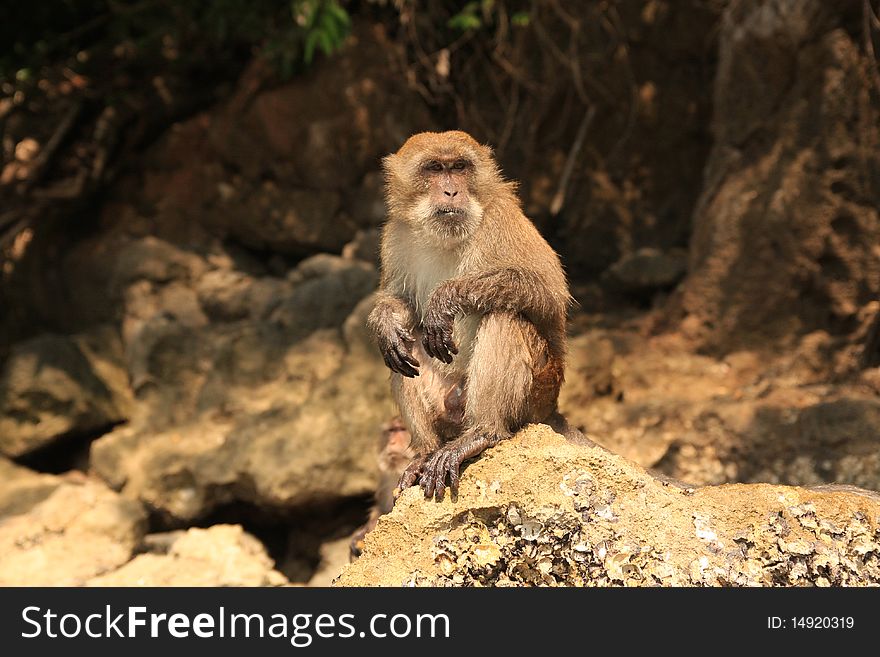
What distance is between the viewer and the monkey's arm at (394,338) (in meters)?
4.52

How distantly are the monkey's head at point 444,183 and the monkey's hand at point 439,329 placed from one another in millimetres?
518

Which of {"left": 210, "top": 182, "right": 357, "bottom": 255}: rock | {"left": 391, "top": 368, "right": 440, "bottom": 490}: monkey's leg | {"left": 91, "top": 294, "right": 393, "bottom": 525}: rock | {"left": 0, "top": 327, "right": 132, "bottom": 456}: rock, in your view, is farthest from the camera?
{"left": 210, "top": 182, "right": 357, "bottom": 255}: rock

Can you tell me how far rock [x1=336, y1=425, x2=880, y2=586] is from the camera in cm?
358

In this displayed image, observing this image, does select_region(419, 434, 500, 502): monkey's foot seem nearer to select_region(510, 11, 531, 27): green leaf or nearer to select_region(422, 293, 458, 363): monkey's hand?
select_region(422, 293, 458, 363): monkey's hand

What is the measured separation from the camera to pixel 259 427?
7.14 metres

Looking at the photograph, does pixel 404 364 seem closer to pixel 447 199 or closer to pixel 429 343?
pixel 429 343

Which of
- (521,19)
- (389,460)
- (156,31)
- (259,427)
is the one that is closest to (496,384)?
(389,460)

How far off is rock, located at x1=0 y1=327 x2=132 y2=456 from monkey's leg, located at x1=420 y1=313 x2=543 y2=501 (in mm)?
4328

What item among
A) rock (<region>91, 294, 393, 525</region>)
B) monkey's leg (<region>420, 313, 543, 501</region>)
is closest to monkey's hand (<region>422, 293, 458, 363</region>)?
monkey's leg (<region>420, 313, 543, 501</region>)
